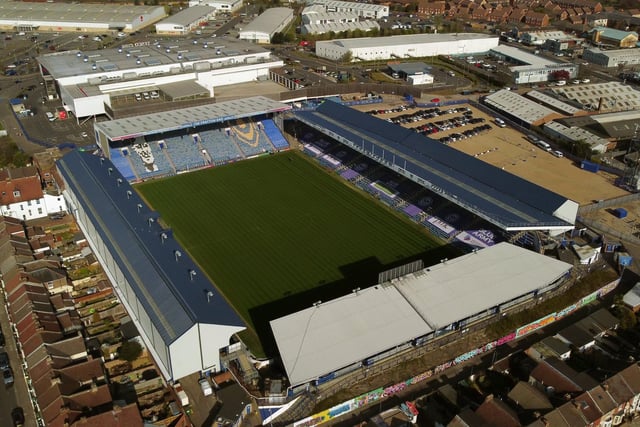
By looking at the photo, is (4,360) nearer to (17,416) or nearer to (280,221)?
(17,416)

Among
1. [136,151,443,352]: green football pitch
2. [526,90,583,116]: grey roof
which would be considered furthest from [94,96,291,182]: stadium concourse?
[526,90,583,116]: grey roof

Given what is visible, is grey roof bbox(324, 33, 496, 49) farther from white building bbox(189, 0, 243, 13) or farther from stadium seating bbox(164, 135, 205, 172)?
white building bbox(189, 0, 243, 13)

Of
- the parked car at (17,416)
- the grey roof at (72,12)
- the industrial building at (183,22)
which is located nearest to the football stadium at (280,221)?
the parked car at (17,416)

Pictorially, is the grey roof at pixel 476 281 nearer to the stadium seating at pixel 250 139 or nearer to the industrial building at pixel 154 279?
the industrial building at pixel 154 279

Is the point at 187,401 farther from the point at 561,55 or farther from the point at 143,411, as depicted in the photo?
the point at 561,55

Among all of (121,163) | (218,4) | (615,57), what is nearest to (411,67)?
(615,57)

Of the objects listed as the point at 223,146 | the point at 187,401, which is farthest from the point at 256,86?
the point at 187,401
